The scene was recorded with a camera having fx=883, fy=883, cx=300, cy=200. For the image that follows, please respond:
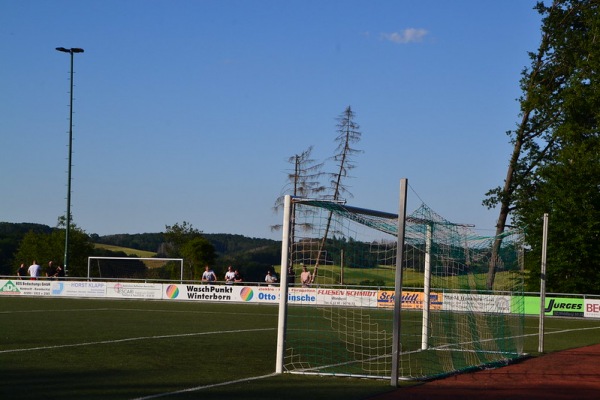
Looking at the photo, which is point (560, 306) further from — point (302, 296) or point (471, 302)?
point (471, 302)

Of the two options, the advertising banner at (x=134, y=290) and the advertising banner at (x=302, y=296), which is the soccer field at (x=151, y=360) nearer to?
the advertising banner at (x=302, y=296)

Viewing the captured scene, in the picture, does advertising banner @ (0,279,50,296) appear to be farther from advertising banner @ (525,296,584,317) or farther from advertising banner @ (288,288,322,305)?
advertising banner @ (525,296,584,317)

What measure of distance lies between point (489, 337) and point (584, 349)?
11.6 ft

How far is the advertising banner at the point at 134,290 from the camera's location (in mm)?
39312

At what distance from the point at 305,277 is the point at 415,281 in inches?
141

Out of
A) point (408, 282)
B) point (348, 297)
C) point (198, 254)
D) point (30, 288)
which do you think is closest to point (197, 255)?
point (198, 254)

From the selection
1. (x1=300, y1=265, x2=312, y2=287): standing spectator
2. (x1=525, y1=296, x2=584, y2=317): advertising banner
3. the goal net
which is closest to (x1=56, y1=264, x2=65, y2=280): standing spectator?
(x1=525, y1=296, x2=584, y2=317): advertising banner

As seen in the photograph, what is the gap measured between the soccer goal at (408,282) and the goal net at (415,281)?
18 millimetres

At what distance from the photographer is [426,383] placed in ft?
40.0

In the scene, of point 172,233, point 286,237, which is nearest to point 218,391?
point 286,237

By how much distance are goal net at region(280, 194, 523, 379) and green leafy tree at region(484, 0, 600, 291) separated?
2038 centimetres

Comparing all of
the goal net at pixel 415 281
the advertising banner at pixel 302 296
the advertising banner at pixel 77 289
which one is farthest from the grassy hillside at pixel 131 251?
the goal net at pixel 415 281

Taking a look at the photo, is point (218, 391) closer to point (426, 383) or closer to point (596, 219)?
point (426, 383)

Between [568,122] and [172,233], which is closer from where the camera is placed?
[568,122]
